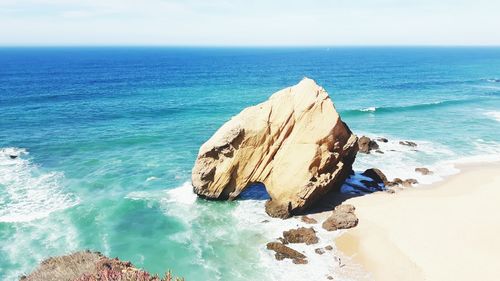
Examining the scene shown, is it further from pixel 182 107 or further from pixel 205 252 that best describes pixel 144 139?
Answer: pixel 205 252

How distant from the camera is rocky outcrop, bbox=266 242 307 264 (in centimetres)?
2127

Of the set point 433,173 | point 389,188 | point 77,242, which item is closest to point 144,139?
point 77,242

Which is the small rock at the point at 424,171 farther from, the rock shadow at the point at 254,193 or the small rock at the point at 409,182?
the rock shadow at the point at 254,193

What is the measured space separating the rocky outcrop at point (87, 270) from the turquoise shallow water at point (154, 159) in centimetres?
511

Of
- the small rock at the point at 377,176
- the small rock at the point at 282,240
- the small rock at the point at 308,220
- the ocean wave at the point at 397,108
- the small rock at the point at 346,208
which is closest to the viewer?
the small rock at the point at 282,240

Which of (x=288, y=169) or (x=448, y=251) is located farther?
(x=288, y=169)

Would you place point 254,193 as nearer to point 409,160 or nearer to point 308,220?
point 308,220

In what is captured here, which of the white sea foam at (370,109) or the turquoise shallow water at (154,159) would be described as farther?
the white sea foam at (370,109)

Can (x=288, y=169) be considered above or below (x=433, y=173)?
above

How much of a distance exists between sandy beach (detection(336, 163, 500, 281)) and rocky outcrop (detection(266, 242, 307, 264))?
2531 millimetres

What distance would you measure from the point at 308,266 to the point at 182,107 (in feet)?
134

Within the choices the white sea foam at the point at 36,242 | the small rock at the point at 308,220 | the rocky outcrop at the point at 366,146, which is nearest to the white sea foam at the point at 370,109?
the rocky outcrop at the point at 366,146

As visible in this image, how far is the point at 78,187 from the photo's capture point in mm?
30375

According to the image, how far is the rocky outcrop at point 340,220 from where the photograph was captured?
2434 cm
